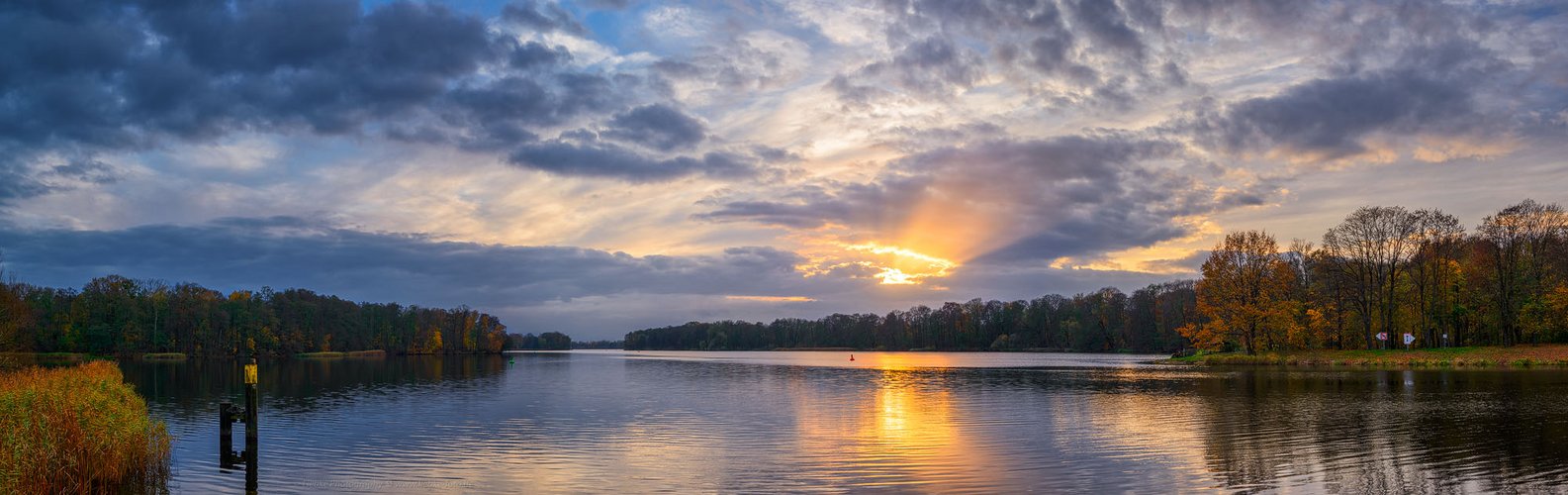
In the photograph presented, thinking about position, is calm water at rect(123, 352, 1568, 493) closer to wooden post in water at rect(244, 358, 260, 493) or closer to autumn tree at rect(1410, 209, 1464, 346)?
wooden post in water at rect(244, 358, 260, 493)

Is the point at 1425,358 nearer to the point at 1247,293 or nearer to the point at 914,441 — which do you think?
the point at 1247,293

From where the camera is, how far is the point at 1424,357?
6538cm

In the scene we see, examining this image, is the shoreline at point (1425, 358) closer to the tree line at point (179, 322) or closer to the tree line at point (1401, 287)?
the tree line at point (1401, 287)

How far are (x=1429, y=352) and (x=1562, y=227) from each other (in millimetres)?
17293

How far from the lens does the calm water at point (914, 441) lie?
17688 millimetres

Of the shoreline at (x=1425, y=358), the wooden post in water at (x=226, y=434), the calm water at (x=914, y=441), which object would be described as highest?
the wooden post in water at (x=226, y=434)

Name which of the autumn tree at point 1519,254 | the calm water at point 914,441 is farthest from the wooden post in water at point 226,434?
the autumn tree at point 1519,254

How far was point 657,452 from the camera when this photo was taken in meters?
22.5

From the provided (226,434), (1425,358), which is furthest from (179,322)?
(1425,358)

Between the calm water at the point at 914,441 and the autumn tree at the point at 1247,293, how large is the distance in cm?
3437

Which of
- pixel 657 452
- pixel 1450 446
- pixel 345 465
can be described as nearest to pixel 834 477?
pixel 657 452

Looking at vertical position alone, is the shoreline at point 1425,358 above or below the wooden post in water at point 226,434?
below

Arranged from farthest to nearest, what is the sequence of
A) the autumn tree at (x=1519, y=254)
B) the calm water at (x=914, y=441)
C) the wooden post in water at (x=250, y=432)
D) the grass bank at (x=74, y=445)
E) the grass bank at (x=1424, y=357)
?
the autumn tree at (x=1519, y=254)
the grass bank at (x=1424, y=357)
the wooden post in water at (x=250, y=432)
the calm water at (x=914, y=441)
the grass bank at (x=74, y=445)

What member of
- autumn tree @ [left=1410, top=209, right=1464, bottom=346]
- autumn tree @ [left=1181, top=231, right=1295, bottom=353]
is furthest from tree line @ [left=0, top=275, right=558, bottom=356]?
autumn tree @ [left=1410, top=209, right=1464, bottom=346]
